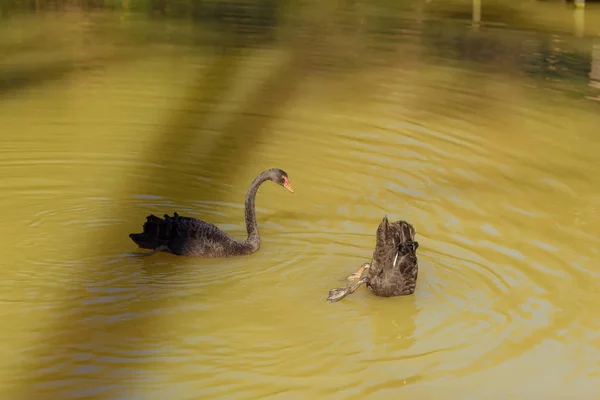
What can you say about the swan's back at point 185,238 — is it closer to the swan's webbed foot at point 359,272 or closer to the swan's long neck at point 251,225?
the swan's long neck at point 251,225

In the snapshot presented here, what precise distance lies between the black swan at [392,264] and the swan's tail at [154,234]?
140 centimetres

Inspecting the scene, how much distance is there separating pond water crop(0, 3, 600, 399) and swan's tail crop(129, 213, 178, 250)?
13cm

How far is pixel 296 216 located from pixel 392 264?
6.65 feet

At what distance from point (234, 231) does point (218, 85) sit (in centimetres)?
545

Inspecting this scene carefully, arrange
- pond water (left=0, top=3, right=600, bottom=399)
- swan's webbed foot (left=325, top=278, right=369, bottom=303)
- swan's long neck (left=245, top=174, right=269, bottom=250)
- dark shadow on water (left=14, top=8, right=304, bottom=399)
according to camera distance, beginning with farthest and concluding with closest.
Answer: swan's long neck (left=245, top=174, right=269, bottom=250), swan's webbed foot (left=325, top=278, right=369, bottom=303), pond water (left=0, top=3, right=600, bottom=399), dark shadow on water (left=14, top=8, right=304, bottom=399)

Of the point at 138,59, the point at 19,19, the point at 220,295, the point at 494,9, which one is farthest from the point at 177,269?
the point at 494,9

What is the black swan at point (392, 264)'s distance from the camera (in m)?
7.02

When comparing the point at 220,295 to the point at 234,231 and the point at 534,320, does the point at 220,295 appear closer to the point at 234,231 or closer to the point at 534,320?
the point at 234,231

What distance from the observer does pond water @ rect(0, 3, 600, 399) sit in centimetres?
616

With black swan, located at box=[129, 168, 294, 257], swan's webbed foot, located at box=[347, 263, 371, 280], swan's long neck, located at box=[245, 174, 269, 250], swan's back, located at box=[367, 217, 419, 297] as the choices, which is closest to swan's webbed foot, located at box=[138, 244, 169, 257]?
black swan, located at box=[129, 168, 294, 257]

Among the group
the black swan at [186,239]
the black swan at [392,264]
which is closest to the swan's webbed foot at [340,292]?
the black swan at [392,264]

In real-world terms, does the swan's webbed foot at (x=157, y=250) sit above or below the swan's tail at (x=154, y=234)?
below

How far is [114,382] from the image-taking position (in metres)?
5.80

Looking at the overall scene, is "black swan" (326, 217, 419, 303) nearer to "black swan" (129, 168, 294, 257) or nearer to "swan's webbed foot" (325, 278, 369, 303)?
"swan's webbed foot" (325, 278, 369, 303)
